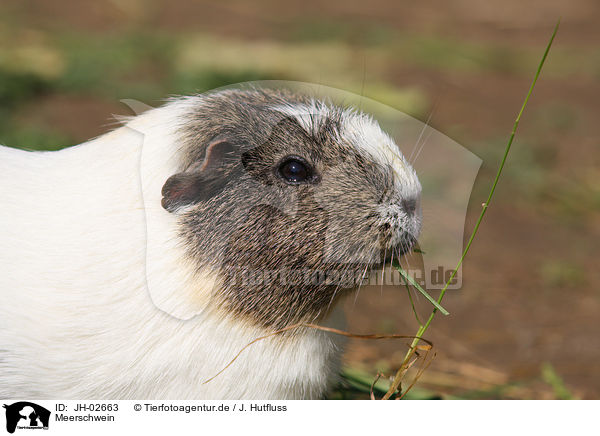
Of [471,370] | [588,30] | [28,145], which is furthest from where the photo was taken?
[588,30]

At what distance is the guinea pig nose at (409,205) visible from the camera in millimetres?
1690

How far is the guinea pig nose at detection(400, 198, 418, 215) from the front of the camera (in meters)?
1.69

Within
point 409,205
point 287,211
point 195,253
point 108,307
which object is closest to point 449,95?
point 409,205

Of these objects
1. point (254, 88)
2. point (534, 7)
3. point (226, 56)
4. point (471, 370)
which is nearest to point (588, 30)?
point (534, 7)

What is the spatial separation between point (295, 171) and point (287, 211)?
0.11m

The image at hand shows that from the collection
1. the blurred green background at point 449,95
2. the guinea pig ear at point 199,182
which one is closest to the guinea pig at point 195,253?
the guinea pig ear at point 199,182

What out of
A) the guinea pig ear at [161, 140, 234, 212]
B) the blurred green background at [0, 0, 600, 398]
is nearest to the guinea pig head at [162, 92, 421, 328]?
the guinea pig ear at [161, 140, 234, 212]

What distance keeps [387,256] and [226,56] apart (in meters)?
3.76

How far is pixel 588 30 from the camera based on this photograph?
8195 mm

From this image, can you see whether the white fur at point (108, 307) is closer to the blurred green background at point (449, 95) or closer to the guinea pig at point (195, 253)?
the guinea pig at point (195, 253)
